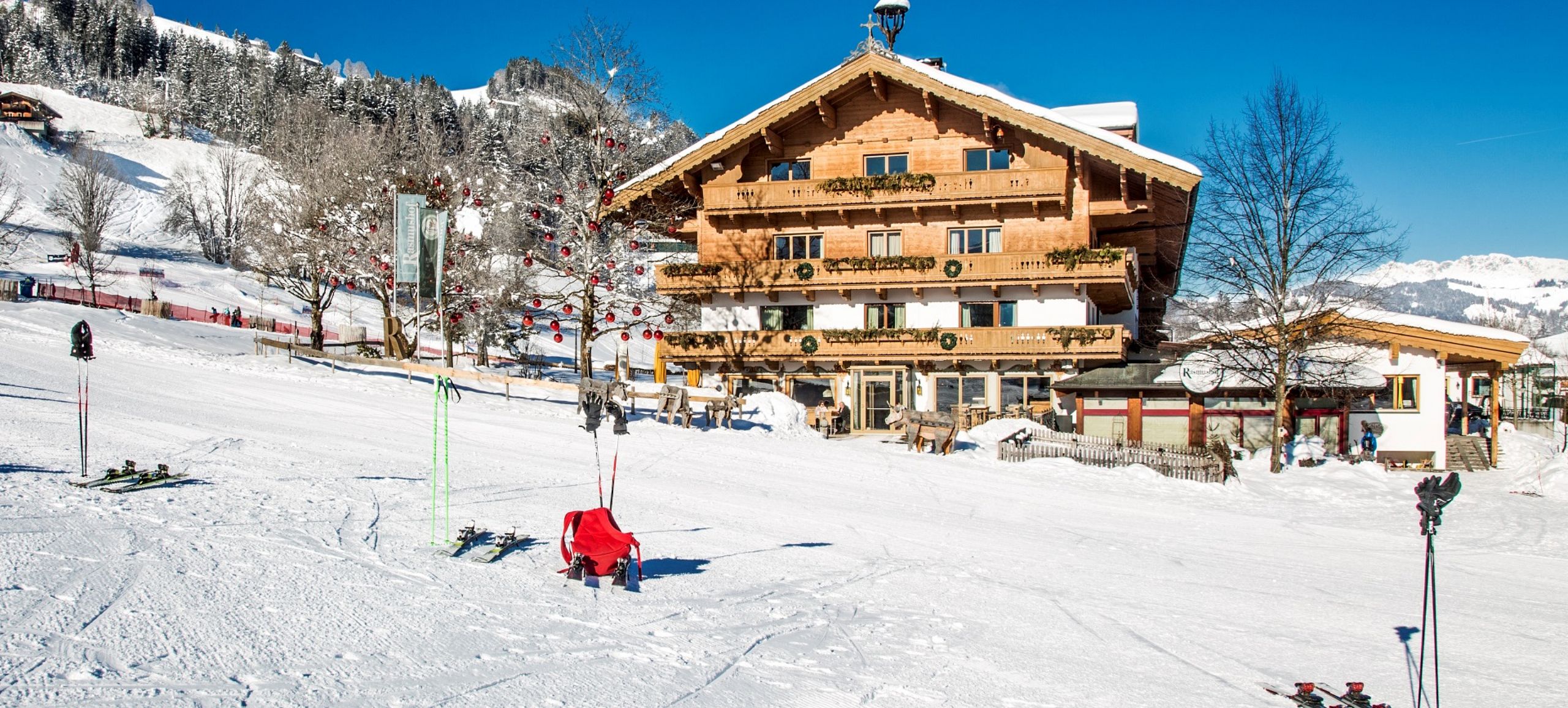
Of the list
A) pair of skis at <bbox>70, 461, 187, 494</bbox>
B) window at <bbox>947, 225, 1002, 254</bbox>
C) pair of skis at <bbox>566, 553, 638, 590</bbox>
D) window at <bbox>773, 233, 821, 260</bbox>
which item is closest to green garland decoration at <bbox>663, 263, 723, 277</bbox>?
window at <bbox>773, 233, 821, 260</bbox>

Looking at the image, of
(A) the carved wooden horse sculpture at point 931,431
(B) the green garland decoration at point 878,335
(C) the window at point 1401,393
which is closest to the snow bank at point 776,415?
(A) the carved wooden horse sculpture at point 931,431

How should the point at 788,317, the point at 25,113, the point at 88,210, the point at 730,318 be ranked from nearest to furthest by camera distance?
the point at 788,317
the point at 730,318
the point at 88,210
the point at 25,113

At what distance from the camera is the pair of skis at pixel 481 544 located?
963 centimetres

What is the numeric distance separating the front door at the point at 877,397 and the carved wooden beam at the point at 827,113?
8658mm

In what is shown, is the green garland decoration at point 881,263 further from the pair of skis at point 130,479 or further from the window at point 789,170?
the pair of skis at point 130,479

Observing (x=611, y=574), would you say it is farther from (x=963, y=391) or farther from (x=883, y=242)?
(x=883, y=242)

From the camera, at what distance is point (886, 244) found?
113 feet

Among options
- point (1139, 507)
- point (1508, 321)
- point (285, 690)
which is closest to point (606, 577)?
point (285, 690)

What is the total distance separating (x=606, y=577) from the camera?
9289 millimetres

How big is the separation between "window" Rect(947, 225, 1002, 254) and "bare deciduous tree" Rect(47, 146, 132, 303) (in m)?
40.6

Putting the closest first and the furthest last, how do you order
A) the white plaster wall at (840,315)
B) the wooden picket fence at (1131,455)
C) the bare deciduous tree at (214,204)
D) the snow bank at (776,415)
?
the wooden picket fence at (1131,455), the snow bank at (776,415), the white plaster wall at (840,315), the bare deciduous tree at (214,204)

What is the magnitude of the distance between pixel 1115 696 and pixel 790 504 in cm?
846

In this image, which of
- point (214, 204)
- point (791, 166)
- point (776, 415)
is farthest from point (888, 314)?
point (214, 204)

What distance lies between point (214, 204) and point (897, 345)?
8614 cm
